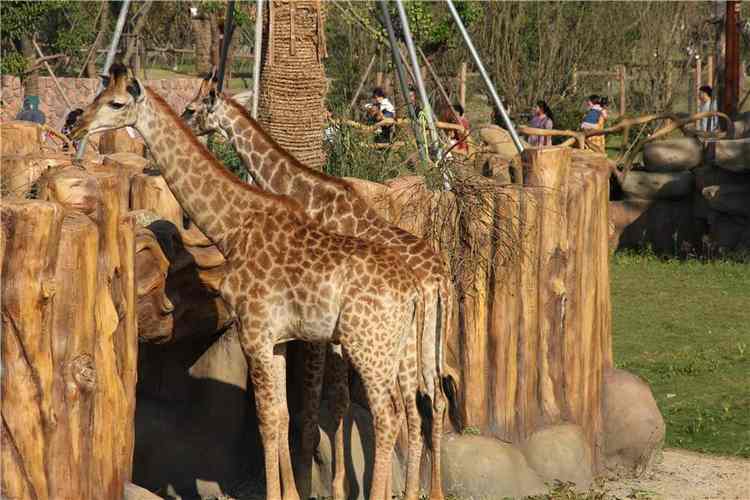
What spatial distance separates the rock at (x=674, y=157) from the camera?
16859 millimetres

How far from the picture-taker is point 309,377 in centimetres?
750

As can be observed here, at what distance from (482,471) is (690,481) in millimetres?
1565

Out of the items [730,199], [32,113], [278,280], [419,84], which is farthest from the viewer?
[32,113]

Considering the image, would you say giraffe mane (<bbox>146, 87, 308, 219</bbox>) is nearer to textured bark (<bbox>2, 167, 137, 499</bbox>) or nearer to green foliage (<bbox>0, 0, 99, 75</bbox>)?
textured bark (<bbox>2, 167, 137, 499</bbox>)

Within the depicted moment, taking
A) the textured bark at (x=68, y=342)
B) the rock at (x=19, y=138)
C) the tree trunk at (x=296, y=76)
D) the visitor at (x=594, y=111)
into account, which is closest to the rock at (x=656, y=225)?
the visitor at (x=594, y=111)

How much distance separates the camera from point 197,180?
7.20m

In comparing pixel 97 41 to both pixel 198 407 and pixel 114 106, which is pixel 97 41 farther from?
pixel 114 106

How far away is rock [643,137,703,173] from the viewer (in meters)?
16.9

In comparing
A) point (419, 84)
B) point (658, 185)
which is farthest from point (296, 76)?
point (658, 185)

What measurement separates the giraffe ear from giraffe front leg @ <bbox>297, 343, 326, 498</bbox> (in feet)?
5.30

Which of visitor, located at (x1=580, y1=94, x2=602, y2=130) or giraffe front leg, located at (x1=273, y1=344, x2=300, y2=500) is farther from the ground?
visitor, located at (x1=580, y1=94, x2=602, y2=130)

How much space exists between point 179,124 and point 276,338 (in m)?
1.29

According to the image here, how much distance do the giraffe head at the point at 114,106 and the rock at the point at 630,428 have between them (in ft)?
12.5

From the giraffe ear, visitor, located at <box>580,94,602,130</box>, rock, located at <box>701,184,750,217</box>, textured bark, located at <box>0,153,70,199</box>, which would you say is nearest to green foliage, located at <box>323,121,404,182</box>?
textured bark, located at <box>0,153,70,199</box>
